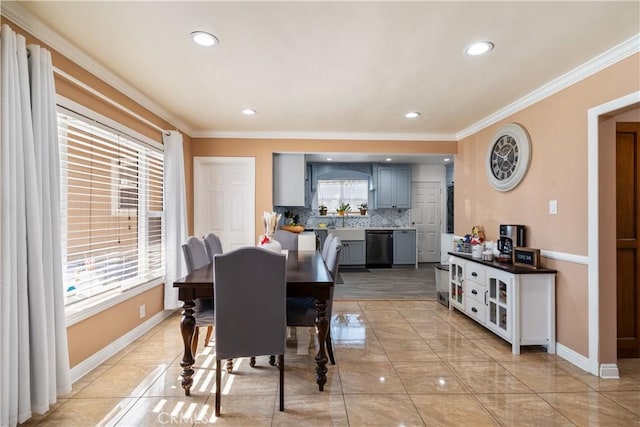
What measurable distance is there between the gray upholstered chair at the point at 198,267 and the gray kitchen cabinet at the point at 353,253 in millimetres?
4324

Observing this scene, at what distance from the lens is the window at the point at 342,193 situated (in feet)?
24.5

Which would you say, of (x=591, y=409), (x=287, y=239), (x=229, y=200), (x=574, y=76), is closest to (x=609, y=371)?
(x=591, y=409)

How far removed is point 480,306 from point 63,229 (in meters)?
3.67

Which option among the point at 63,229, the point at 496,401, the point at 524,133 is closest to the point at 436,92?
the point at 524,133

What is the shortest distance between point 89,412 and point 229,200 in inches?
115

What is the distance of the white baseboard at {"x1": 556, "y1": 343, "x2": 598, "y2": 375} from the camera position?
238 centimetres

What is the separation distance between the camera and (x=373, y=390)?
2.10 meters

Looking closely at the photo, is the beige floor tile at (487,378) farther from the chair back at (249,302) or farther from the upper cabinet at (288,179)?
the upper cabinet at (288,179)

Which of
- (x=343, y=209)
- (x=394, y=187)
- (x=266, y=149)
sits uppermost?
(x=266, y=149)

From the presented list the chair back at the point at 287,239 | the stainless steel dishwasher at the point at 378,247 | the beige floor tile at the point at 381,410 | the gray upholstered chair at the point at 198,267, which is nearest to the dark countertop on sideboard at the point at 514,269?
the beige floor tile at the point at 381,410

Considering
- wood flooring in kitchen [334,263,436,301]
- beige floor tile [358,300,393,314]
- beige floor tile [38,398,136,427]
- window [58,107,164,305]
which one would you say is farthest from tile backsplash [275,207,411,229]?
beige floor tile [38,398,136,427]

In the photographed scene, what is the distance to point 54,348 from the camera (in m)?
1.82

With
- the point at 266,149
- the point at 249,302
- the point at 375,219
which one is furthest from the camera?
the point at 375,219

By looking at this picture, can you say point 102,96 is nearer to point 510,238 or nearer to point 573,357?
point 510,238
